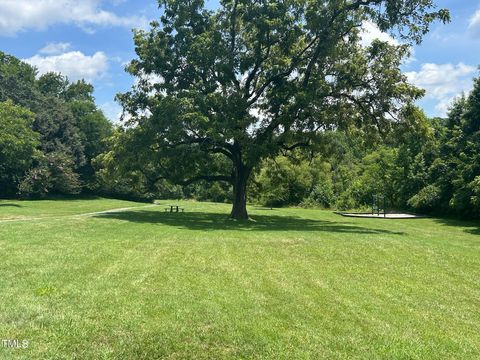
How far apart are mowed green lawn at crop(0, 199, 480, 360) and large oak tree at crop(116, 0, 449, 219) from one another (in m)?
11.3

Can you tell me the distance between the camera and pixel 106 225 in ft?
62.0

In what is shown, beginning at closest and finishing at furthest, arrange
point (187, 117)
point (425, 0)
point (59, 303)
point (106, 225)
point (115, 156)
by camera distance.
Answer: point (59, 303) < point (106, 225) < point (425, 0) < point (187, 117) < point (115, 156)

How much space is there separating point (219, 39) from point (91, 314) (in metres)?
20.9

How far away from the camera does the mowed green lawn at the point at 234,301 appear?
5.40 meters

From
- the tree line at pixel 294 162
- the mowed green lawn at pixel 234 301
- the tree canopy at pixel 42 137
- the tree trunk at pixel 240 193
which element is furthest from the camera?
the tree canopy at pixel 42 137

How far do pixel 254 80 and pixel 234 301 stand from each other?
21.1 m

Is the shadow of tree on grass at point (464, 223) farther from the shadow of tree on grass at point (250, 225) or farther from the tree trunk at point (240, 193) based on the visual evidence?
the tree trunk at point (240, 193)

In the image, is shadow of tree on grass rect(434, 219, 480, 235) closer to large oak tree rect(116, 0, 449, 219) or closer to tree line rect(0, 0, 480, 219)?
tree line rect(0, 0, 480, 219)

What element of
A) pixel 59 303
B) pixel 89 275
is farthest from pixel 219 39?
pixel 59 303

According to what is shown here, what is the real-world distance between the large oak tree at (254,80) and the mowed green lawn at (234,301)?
1127 cm

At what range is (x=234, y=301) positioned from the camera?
7195 mm

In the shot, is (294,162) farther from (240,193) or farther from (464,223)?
(464,223)

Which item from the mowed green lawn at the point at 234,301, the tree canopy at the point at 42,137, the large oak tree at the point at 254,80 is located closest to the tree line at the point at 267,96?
the large oak tree at the point at 254,80

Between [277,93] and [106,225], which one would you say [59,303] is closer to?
[106,225]
